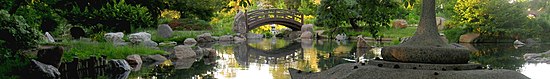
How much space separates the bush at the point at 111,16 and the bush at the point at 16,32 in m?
8.74

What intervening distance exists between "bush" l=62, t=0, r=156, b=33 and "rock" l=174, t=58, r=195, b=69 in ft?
16.6

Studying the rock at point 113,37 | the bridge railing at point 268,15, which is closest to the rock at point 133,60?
the rock at point 113,37

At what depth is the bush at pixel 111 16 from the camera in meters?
18.5

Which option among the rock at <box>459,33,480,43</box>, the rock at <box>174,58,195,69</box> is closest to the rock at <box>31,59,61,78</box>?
the rock at <box>174,58,195,69</box>

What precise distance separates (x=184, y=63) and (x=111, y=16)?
25.4ft

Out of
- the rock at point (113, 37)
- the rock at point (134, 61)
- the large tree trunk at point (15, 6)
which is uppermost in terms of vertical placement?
the large tree trunk at point (15, 6)

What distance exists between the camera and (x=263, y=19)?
33.9 metres

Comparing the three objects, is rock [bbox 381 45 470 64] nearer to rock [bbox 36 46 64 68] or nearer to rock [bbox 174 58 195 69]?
rock [bbox 36 46 64 68]

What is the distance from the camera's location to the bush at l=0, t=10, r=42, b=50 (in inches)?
340

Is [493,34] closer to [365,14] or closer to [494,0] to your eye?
[494,0]

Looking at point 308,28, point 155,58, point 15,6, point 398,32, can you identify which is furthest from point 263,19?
point 15,6

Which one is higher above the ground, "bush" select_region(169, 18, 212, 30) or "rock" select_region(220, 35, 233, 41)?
"bush" select_region(169, 18, 212, 30)

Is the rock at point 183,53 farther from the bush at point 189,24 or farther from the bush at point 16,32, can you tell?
the bush at point 189,24

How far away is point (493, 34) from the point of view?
79.0 feet
